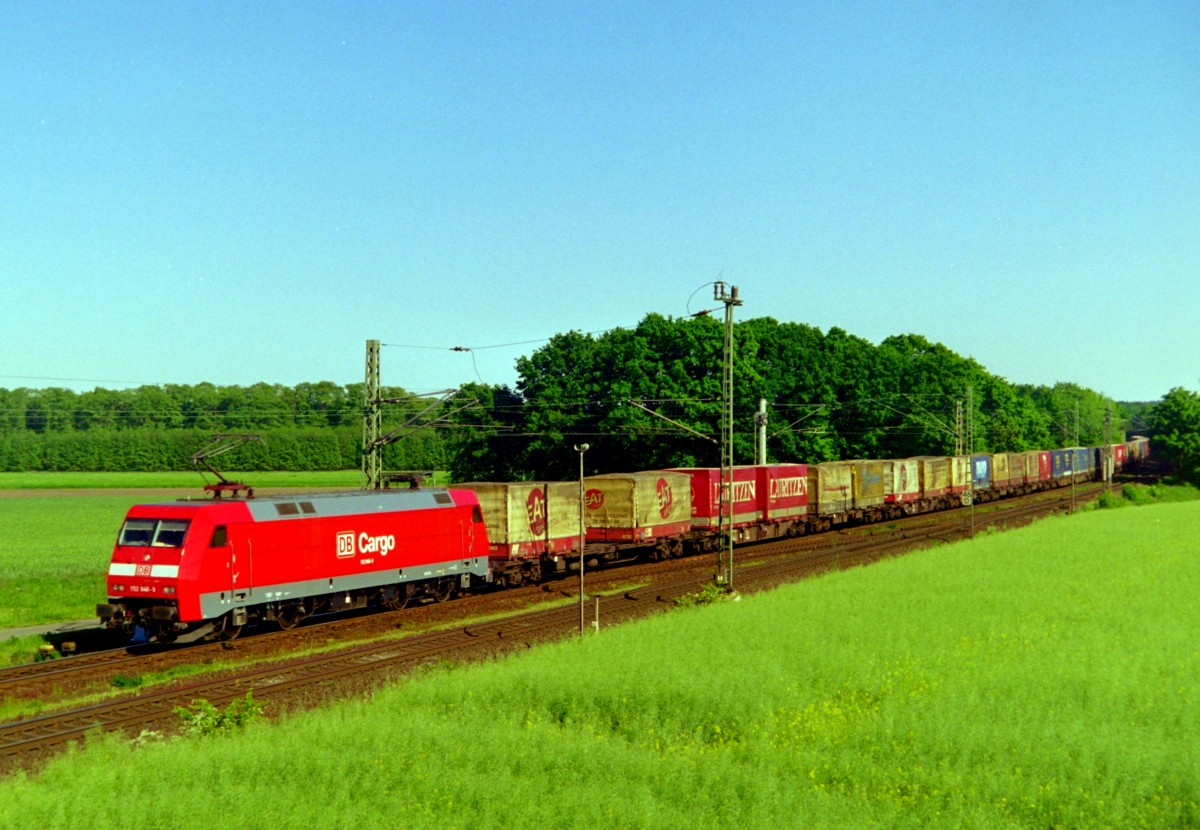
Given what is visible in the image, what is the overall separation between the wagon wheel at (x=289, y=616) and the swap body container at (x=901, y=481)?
4187cm

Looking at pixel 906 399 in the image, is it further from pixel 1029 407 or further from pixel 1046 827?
pixel 1046 827

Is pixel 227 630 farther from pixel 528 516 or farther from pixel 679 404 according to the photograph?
pixel 679 404

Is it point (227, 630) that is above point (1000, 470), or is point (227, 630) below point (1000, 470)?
below

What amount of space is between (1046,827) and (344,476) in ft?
398

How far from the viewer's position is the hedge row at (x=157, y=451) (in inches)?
5049

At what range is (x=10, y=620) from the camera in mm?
31500

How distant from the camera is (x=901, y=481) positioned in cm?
6475

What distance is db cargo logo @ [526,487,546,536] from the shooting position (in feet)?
126

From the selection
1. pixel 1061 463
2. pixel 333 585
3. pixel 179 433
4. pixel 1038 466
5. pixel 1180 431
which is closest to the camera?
Result: pixel 333 585

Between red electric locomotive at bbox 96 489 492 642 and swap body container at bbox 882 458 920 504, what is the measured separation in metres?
35.1

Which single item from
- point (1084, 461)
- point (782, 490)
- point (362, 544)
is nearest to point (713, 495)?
point (782, 490)

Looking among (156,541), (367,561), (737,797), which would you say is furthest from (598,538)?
(737,797)

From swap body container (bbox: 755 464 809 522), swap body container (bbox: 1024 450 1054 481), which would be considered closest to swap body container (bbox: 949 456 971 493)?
swap body container (bbox: 1024 450 1054 481)

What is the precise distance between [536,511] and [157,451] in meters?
105
